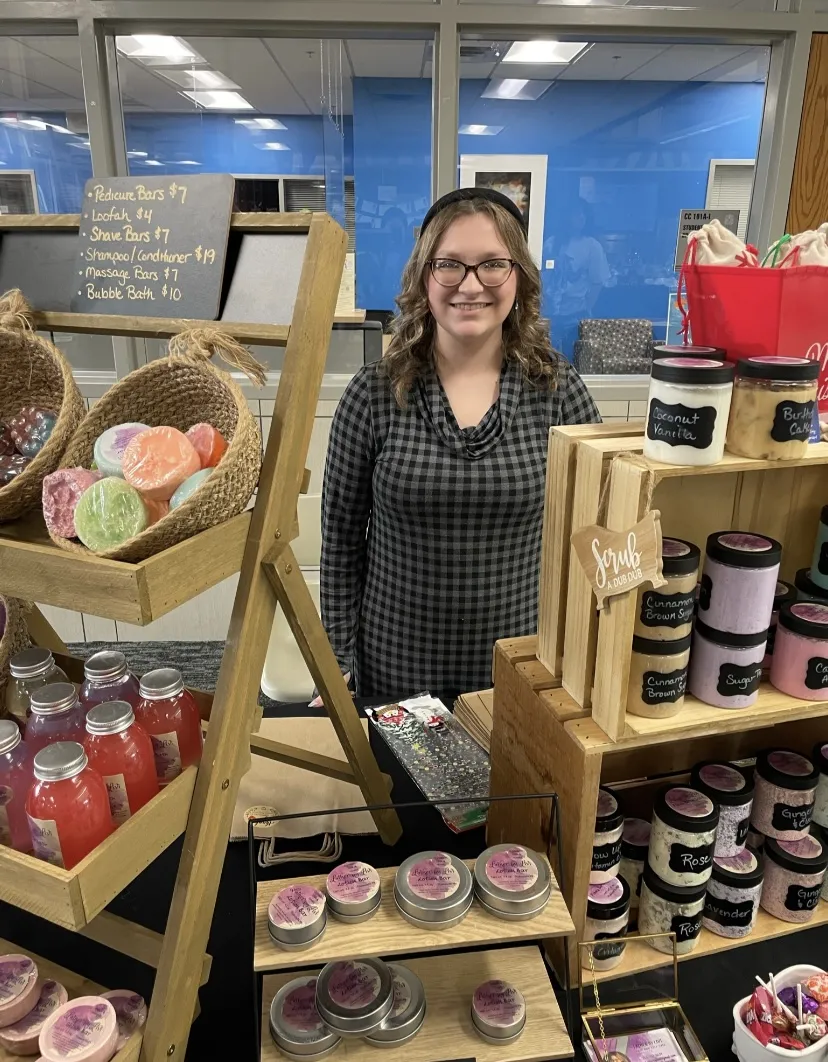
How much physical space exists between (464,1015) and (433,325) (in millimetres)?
1300

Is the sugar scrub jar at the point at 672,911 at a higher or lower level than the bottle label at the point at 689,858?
lower

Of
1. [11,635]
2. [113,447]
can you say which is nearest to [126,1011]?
[11,635]

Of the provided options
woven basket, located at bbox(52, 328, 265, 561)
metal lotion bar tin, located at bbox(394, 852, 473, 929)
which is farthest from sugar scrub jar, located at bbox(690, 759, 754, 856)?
woven basket, located at bbox(52, 328, 265, 561)

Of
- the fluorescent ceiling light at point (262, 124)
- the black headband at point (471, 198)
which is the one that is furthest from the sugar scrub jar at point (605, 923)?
the fluorescent ceiling light at point (262, 124)

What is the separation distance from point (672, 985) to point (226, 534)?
763 millimetres

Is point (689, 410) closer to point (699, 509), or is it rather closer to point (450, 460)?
point (699, 509)

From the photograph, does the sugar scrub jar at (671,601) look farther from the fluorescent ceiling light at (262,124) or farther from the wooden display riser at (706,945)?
the fluorescent ceiling light at (262,124)

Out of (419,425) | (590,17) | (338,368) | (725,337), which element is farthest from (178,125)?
(725,337)

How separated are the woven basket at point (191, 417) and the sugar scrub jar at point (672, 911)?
2.30 ft

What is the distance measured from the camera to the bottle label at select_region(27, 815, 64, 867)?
0.71 meters

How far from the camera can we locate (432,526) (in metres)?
1.65

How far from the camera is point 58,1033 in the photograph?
76 centimetres

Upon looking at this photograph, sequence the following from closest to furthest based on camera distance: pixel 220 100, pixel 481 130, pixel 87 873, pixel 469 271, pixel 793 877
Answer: pixel 87 873
pixel 793 877
pixel 469 271
pixel 481 130
pixel 220 100

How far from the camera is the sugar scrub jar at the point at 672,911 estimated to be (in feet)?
3.12
